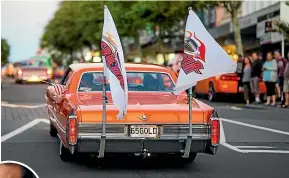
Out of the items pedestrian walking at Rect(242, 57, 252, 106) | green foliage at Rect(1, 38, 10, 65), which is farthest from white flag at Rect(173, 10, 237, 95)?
green foliage at Rect(1, 38, 10, 65)

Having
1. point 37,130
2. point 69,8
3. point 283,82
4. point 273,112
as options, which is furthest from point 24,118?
point 69,8

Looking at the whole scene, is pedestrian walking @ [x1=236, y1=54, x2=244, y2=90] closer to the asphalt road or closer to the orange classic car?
the asphalt road

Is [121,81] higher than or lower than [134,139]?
higher

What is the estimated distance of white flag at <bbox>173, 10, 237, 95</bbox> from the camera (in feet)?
25.6

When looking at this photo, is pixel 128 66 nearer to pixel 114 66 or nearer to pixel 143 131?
pixel 143 131

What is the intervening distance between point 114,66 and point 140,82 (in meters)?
2.18

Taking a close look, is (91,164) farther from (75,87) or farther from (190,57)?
(190,57)

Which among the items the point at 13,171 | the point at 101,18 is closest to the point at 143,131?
the point at 13,171

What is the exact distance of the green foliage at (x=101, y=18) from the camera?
36875mm

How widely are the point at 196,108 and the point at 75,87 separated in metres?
2.02

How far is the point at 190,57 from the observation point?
789 cm

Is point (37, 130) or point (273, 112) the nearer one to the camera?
point (37, 130)

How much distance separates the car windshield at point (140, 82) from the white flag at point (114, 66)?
1718mm

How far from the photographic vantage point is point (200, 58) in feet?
25.7
